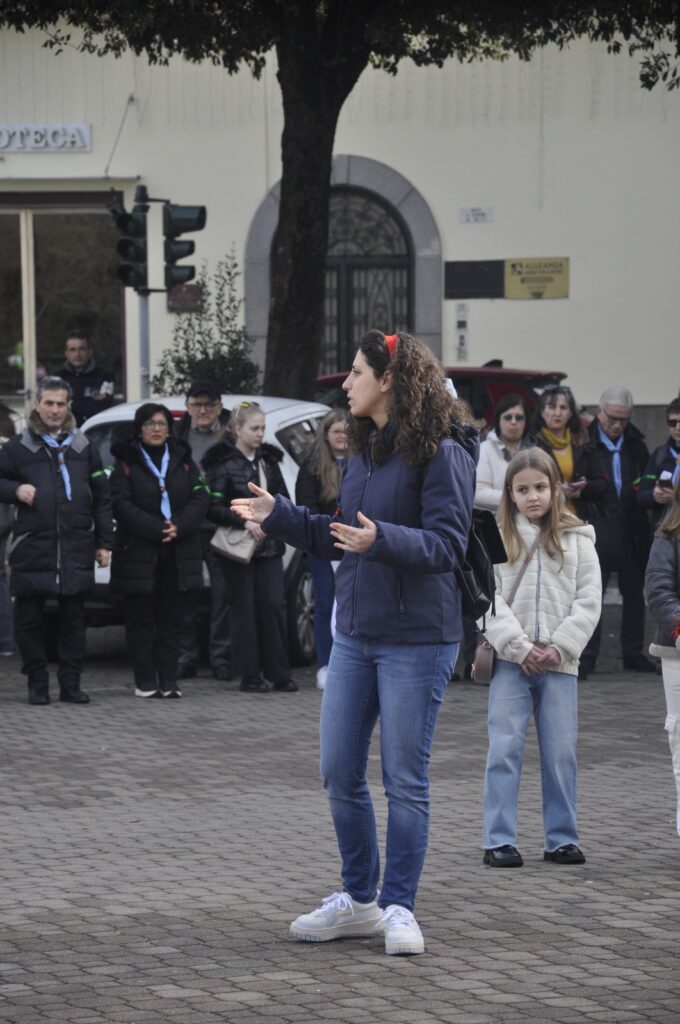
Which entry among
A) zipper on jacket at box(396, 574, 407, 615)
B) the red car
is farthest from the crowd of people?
the red car

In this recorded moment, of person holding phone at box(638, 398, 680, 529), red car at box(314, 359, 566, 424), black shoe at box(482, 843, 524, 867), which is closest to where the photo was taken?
black shoe at box(482, 843, 524, 867)

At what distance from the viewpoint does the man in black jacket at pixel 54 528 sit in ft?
36.4

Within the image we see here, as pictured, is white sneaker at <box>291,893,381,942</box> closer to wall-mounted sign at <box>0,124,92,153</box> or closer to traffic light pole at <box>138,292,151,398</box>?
traffic light pole at <box>138,292,151,398</box>

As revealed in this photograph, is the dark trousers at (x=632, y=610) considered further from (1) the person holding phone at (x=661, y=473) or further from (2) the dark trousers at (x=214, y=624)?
(2) the dark trousers at (x=214, y=624)

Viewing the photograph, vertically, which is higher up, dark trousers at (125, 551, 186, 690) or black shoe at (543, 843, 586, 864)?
dark trousers at (125, 551, 186, 690)

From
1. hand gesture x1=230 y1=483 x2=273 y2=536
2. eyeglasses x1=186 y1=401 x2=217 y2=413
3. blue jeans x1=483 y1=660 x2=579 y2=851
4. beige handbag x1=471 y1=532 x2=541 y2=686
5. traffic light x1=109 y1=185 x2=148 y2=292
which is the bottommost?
blue jeans x1=483 y1=660 x2=579 y2=851

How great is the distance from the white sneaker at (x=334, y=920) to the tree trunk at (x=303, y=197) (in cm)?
1016

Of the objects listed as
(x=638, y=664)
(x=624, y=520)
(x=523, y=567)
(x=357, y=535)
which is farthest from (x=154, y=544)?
(x=357, y=535)

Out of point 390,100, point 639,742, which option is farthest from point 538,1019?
point 390,100

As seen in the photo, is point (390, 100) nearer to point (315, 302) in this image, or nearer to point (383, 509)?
point (315, 302)

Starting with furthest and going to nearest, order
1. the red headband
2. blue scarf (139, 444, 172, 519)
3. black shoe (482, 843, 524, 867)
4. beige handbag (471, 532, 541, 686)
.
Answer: blue scarf (139, 444, 172, 519), beige handbag (471, 532, 541, 686), black shoe (482, 843, 524, 867), the red headband

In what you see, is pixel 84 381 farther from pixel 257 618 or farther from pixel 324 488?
pixel 324 488

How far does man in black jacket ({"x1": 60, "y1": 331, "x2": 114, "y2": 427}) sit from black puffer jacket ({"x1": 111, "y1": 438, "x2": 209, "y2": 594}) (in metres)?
5.43

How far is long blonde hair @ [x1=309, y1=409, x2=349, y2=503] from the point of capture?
37.6 ft
